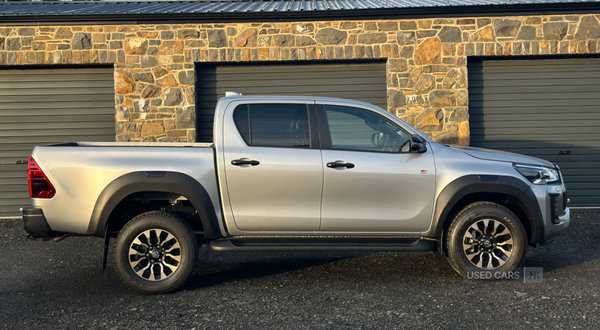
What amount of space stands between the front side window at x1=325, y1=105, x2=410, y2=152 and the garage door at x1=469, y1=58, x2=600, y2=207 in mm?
5427

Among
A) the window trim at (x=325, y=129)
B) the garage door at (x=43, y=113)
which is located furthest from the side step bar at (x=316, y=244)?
the garage door at (x=43, y=113)

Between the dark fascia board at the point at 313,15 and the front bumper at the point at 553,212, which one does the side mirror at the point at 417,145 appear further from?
the dark fascia board at the point at 313,15

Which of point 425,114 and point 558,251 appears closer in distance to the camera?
point 558,251

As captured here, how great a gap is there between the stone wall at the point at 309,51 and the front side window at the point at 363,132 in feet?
15.5

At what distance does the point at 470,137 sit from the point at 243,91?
4.49 metres

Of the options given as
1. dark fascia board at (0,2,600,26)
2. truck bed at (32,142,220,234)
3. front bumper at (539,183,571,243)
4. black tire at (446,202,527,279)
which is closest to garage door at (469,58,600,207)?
dark fascia board at (0,2,600,26)

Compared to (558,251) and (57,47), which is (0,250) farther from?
(558,251)

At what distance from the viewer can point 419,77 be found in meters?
10.2

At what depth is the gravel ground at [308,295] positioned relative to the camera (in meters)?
4.39

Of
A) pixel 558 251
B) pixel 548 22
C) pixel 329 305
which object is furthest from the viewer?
pixel 548 22

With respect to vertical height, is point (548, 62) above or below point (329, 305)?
above

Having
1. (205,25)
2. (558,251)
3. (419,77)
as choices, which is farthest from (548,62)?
(205,25)

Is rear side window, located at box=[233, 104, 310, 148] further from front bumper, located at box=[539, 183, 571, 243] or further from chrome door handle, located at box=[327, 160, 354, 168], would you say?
front bumper, located at box=[539, 183, 571, 243]

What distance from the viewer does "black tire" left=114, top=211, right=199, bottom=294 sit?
5145 millimetres
